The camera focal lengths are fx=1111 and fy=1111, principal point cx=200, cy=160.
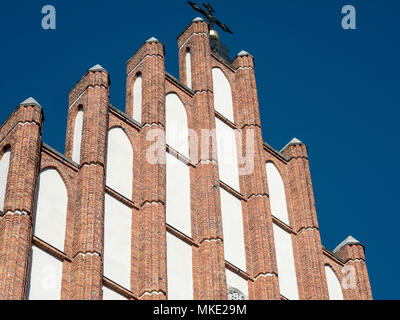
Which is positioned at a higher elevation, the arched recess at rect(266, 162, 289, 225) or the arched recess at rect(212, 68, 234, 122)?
the arched recess at rect(212, 68, 234, 122)

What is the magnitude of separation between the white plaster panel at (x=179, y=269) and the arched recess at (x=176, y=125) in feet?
9.81

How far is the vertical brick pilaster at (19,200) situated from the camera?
2141cm

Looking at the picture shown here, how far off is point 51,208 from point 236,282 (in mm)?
4812

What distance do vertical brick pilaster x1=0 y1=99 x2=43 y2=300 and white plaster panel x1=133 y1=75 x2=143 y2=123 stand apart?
3670mm

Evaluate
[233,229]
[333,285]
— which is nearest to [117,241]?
[233,229]

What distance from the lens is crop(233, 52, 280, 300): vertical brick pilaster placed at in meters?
25.9

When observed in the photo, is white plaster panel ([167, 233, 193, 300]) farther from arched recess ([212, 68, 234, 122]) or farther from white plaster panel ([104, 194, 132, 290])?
arched recess ([212, 68, 234, 122])

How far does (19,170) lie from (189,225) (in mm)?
4579

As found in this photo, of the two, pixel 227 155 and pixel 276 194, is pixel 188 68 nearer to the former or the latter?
pixel 227 155

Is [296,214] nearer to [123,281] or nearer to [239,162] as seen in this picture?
[239,162]

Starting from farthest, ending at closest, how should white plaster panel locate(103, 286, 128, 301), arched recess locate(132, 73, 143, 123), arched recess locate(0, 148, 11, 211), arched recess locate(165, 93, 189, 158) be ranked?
arched recess locate(132, 73, 143, 123) < arched recess locate(165, 93, 189, 158) < arched recess locate(0, 148, 11, 211) < white plaster panel locate(103, 286, 128, 301)

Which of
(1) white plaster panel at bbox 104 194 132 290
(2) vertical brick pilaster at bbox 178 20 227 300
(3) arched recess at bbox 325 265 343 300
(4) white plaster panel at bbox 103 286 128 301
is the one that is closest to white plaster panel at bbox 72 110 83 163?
(1) white plaster panel at bbox 104 194 132 290

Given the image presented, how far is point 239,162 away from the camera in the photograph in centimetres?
2864

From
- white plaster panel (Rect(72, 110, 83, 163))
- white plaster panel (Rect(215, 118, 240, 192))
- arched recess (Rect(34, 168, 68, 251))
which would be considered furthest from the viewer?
white plaster panel (Rect(215, 118, 240, 192))
